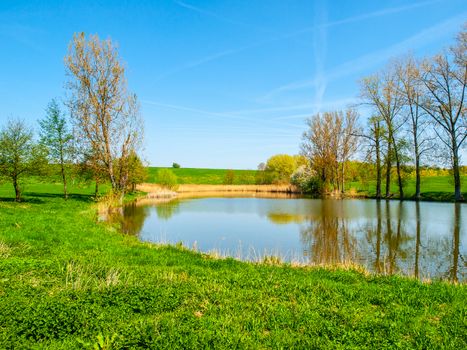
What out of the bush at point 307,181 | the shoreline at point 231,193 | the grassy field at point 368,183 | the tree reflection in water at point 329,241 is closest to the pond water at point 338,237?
the tree reflection in water at point 329,241

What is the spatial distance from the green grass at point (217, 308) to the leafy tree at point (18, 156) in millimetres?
17605

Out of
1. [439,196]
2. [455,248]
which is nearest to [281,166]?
[439,196]

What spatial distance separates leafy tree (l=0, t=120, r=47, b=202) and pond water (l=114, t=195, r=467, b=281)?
7.60m

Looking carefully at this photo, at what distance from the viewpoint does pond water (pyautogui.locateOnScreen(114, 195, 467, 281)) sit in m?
12.1

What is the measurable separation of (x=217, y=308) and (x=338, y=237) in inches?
481

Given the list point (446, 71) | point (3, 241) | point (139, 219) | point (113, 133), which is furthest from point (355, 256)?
point (446, 71)

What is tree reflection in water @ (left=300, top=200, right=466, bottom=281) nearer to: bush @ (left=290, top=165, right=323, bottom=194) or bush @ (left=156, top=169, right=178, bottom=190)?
bush @ (left=290, top=165, right=323, bottom=194)

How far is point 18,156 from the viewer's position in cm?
2427

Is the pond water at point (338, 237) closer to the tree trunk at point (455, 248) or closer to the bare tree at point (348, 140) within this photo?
the tree trunk at point (455, 248)

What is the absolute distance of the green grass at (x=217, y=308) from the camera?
5.06m

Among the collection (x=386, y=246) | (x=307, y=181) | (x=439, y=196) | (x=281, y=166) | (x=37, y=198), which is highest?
(x=281, y=166)

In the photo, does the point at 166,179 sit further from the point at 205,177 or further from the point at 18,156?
the point at 205,177

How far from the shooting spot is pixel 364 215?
83.6ft

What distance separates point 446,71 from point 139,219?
31.2m
